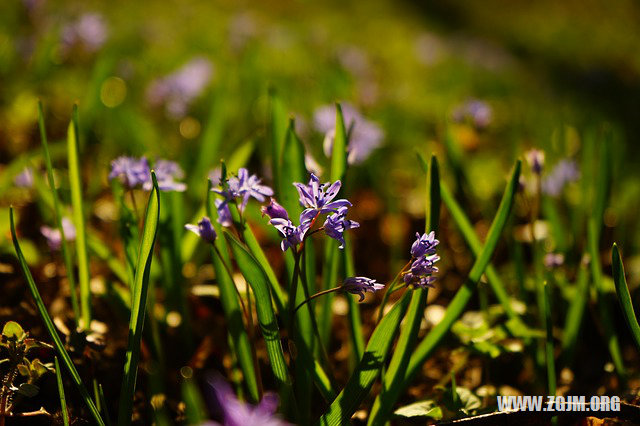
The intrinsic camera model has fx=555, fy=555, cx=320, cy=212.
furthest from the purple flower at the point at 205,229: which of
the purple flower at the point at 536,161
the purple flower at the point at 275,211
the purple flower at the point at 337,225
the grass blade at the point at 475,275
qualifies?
the purple flower at the point at 536,161

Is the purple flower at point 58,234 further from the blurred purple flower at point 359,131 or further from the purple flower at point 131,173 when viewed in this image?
the blurred purple flower at point 359,131

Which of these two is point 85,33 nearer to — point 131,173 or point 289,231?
point 131,173

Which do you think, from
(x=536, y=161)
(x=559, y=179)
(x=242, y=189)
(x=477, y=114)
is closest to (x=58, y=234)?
(x=242, y=189)

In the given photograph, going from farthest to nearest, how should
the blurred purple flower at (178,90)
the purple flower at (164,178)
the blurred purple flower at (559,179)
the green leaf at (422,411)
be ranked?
the blurred purple flower at (178,90)
the blurred purple flower at (559,179)
the purple flower at (164,178)
the green leaf at (422,411)

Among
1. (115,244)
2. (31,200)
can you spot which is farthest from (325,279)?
(31,200)

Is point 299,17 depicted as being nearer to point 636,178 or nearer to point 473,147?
point 473,147

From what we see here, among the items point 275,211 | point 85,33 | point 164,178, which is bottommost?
point 275,211

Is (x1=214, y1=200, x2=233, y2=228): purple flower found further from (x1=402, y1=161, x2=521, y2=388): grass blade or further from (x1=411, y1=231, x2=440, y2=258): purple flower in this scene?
(x1=402, y1=161, x2=521, y2=388): grass blade
